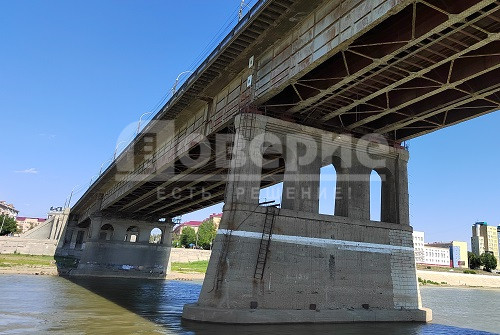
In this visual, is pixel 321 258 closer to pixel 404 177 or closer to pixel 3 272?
pixel 404 177

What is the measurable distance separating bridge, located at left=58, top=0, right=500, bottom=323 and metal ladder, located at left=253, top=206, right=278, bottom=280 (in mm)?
50

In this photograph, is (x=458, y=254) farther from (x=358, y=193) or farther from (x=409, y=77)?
(x=409, y=77)

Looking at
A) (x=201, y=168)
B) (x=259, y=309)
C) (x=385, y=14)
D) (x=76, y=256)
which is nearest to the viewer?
(x=385, y=14)

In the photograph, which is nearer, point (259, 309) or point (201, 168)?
point (259, 309)

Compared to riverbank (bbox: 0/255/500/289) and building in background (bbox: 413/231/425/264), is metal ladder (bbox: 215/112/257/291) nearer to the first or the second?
riverbank (bbox: 0/255/500/289)

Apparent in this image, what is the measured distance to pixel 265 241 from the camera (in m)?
18.5

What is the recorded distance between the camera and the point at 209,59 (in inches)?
888

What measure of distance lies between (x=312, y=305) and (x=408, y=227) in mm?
8529

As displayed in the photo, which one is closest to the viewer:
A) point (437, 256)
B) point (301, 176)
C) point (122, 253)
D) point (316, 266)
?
point (316, 266)

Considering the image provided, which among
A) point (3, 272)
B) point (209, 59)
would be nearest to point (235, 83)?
point (209, 59)

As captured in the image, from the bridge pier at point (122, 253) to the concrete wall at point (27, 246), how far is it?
2930cm

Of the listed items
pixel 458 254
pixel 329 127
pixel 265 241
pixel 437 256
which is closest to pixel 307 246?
Result: pixel 265 241

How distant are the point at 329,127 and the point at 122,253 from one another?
149 ft

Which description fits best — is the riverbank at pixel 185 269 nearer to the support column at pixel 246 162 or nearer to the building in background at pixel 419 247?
the support column at pixel 246 162
